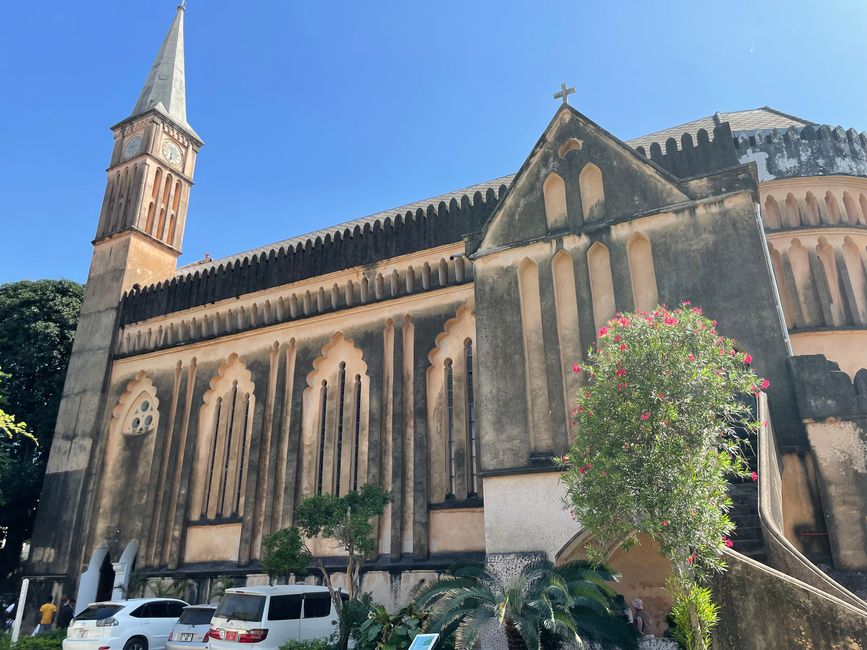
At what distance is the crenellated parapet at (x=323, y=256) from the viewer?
1942 cm

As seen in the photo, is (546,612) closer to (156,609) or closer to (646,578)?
(646,578)

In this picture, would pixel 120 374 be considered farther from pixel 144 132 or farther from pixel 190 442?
pixel 144 132

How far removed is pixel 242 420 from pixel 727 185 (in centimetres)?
1548

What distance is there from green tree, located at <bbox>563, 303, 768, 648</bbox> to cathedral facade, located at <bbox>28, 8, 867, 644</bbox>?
1.41m

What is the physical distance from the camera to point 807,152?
19172 mm

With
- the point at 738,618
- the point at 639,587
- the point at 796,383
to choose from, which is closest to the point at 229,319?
the point at 639,587

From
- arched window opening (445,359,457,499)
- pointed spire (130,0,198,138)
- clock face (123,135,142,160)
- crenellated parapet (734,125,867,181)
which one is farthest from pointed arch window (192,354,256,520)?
crenellated parapet (734,125,867,181)

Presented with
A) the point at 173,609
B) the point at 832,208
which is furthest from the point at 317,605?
the point at 832,208

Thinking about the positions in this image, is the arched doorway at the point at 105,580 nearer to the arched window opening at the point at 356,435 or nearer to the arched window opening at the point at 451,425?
the arched window opening at the point at 356,435

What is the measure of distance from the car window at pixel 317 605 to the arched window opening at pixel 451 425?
4.35 metres

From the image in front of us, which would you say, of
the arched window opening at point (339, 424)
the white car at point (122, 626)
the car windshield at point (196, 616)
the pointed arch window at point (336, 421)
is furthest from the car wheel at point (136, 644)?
the arched window opening at point (339, 424)

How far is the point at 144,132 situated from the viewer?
92.2 feet

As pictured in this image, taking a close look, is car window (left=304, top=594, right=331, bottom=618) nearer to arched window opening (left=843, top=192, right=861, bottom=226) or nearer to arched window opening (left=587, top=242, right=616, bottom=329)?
arched window opening (left=587, top=242, right=616, bottom=329)

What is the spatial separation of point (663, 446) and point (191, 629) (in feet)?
36.3
